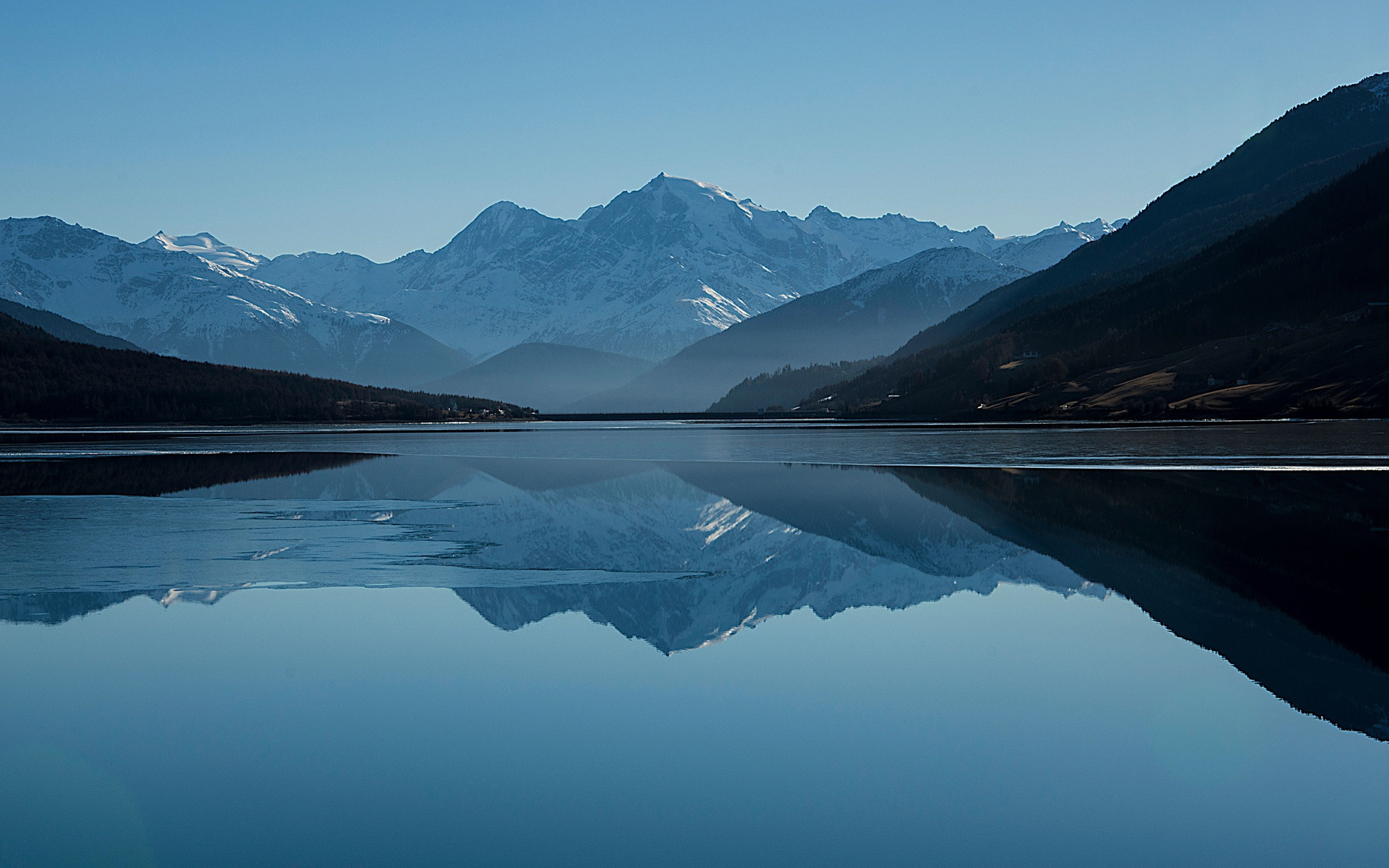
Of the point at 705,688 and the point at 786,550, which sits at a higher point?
the point at 786,550

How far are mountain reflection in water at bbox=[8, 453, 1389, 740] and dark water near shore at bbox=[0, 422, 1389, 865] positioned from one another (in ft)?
0.71

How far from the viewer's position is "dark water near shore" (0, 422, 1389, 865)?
13.8 metres

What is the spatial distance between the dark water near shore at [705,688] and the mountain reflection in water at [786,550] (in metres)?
0.22

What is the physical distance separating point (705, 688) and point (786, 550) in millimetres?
17150

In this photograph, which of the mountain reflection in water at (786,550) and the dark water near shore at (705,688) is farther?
the mountain reflection in water at (786,550)

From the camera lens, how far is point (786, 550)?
3775 cm

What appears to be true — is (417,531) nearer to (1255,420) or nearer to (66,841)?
(66,841)

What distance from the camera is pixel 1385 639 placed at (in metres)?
21.9

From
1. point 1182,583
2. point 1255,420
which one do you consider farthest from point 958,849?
point 1255,420

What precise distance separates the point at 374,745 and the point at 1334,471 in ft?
211

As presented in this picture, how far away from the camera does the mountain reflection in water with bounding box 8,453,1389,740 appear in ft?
83.4

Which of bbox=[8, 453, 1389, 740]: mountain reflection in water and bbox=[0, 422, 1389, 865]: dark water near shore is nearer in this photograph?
bbox=[0, 422, 1389, 865]: dark water near shore

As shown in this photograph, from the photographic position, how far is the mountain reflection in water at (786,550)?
25406 millimetres

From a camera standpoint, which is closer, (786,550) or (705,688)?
(705,688)
